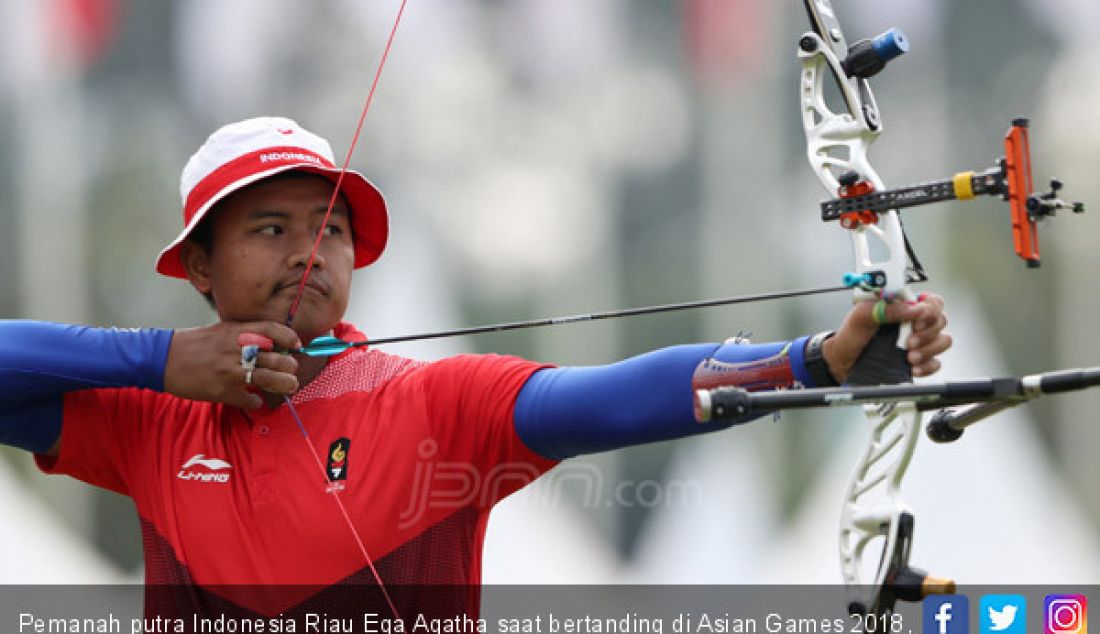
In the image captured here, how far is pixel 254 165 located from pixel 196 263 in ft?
0.81

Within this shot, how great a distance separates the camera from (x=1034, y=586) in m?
5.64

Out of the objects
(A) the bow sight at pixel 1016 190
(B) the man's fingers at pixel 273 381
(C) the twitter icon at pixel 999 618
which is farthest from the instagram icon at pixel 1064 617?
(B) the man's fingers at pixel 273 381

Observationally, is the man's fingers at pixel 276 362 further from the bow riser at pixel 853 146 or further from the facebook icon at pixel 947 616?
the facebook icon at pixel 947 616

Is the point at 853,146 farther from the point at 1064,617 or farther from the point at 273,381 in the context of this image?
the point at 1064,617

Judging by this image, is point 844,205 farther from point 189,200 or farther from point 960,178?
point 189,200

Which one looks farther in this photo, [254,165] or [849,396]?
[254,165]

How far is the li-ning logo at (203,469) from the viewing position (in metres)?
2.31

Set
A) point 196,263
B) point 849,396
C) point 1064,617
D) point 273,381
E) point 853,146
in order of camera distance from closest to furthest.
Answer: point 849,396, point 853,146, point 273,381, point 196,263, point 1064,617

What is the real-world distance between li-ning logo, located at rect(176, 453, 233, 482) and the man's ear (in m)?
0.33

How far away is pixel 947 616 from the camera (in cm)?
226

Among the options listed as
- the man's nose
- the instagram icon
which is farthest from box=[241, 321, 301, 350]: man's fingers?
the instagram icon

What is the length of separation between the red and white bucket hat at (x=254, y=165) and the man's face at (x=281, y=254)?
0.04 meters

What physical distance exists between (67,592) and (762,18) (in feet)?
12.6

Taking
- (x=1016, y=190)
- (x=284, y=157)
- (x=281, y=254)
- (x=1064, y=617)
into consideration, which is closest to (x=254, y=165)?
(x=284, y=157)
